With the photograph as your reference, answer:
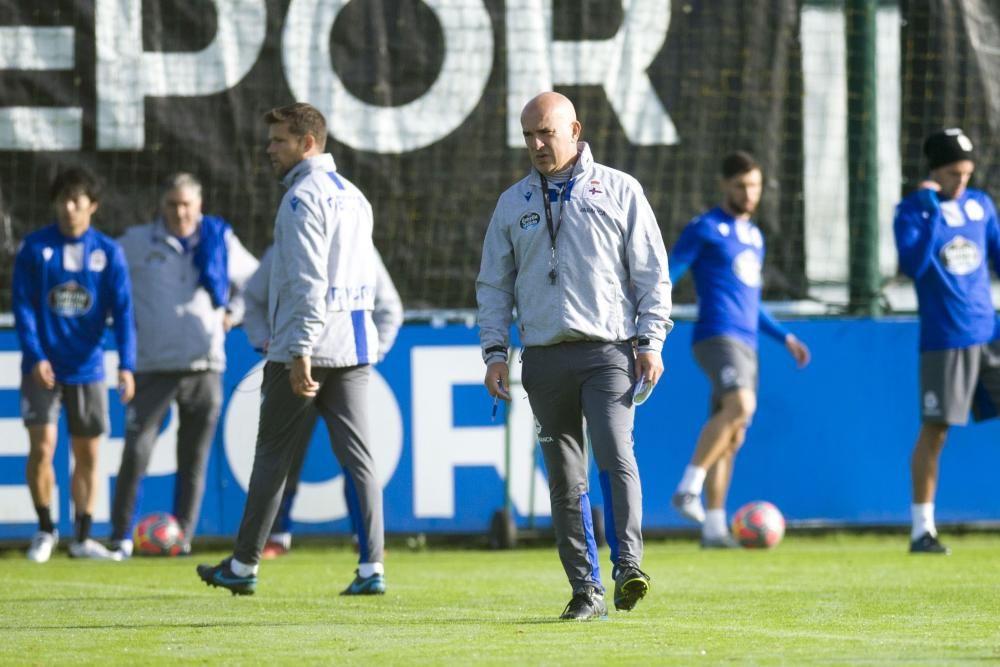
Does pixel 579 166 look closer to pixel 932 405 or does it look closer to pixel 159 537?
pixel 932 405

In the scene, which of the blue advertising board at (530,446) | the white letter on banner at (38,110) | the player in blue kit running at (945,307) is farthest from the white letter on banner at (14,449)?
the player in blue kit running at (945,307)

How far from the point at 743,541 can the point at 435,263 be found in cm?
285

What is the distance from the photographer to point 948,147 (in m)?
10.9

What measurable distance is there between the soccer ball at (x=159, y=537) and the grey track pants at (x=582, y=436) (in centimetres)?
493

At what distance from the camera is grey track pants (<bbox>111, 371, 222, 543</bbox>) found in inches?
445

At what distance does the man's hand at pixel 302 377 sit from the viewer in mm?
7836

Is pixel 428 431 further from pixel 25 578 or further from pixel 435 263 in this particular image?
pixel 25 578

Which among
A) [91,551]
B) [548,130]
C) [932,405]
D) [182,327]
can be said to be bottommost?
[91,551]

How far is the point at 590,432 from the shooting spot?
6887 mm

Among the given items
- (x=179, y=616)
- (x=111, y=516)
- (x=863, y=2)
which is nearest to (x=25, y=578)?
(x=111, y=516)

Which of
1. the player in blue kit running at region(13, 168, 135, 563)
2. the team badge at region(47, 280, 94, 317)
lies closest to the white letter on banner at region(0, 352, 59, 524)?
the player in blue kit running at region(13, 168, 135, 563)

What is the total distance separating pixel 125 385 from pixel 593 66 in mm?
3921

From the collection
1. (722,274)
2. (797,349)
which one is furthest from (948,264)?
(722,274)

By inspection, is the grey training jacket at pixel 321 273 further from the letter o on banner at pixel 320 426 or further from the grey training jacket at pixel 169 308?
the letter o on banner at pixel 320 426
